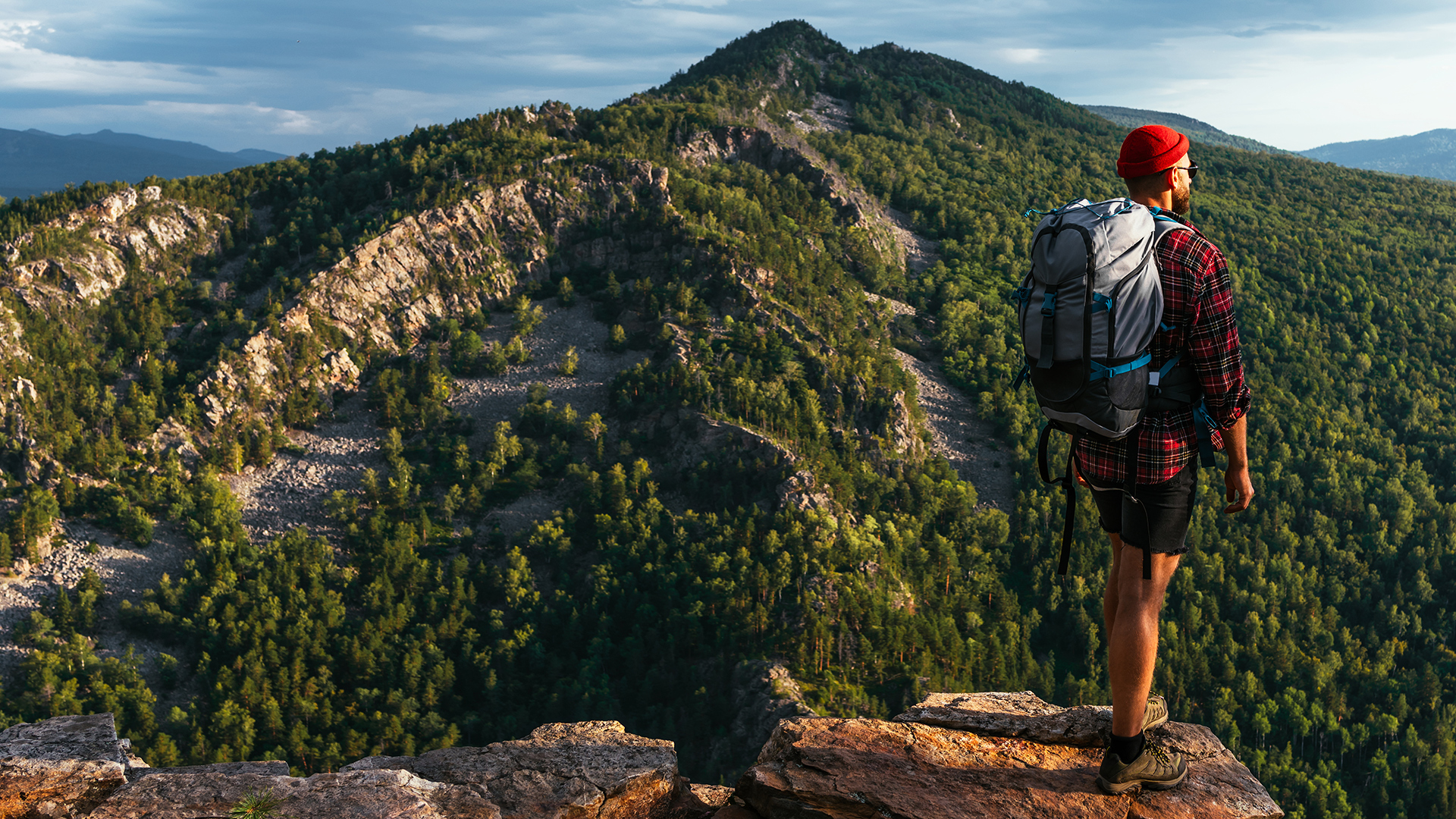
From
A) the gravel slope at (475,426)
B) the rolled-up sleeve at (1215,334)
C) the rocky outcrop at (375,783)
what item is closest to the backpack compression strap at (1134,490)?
the rolled-up sleeve at (1215,334)

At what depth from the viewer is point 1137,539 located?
27.5ft

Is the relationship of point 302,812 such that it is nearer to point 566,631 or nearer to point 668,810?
point 668,810

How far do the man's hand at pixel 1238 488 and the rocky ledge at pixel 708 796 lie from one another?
3401mm

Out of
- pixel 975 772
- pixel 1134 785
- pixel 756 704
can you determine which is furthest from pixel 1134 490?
pixel 756 704

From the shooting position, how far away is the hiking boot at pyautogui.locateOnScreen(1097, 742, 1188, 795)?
29.1 ft

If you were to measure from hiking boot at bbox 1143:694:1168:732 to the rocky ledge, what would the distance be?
202 millimetres

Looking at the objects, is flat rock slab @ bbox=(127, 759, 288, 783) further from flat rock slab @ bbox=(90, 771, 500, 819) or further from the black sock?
the black sock

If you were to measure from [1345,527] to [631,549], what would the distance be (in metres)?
116

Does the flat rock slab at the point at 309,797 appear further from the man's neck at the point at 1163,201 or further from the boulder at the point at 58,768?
the man's neck at the point at 1163,201

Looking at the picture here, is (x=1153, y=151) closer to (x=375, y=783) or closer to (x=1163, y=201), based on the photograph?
(x=1163, y=201)

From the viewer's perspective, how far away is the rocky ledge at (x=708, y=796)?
9125 millimetres

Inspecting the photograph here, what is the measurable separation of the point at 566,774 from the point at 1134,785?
7059 millimetres

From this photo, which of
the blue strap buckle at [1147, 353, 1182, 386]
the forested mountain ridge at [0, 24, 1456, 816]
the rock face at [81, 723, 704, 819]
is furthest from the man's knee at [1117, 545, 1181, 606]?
the forested mountain ridge at [0, 24, 1456, 816]

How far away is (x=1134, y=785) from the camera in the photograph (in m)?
8.98
